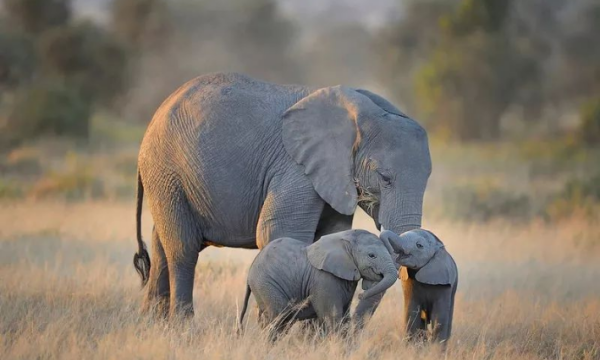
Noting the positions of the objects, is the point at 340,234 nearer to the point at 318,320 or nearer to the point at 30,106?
the point at 318,320

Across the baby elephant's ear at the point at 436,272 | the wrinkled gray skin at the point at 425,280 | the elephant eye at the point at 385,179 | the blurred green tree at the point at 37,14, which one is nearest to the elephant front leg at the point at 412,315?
the wrinkled gray skin at the point at 425,280

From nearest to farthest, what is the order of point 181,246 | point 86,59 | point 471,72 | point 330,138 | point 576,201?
point 330,138 → point 181,246 → point 576,201 → point 86,59 → point 471,72

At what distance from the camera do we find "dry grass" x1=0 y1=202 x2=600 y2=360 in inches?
299

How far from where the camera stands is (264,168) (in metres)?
8.88

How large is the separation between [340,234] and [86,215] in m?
8.86

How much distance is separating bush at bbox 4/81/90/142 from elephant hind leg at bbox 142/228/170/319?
1724 cm

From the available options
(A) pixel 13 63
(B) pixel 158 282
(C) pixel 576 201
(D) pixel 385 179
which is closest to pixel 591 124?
(C) pixel 576 201

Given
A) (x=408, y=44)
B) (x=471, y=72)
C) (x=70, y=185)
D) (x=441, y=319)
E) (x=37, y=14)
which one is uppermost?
(x=408, y=44)

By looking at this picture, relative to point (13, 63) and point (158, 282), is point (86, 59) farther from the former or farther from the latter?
point (158, 282)

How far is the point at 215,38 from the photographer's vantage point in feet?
196

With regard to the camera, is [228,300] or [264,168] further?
[228,300]

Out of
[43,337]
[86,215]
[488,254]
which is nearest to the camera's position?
[43,337]

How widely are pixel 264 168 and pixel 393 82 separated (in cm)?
3910

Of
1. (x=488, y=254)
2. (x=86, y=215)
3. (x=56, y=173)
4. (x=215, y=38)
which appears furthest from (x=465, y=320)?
(x=215, y=38)
